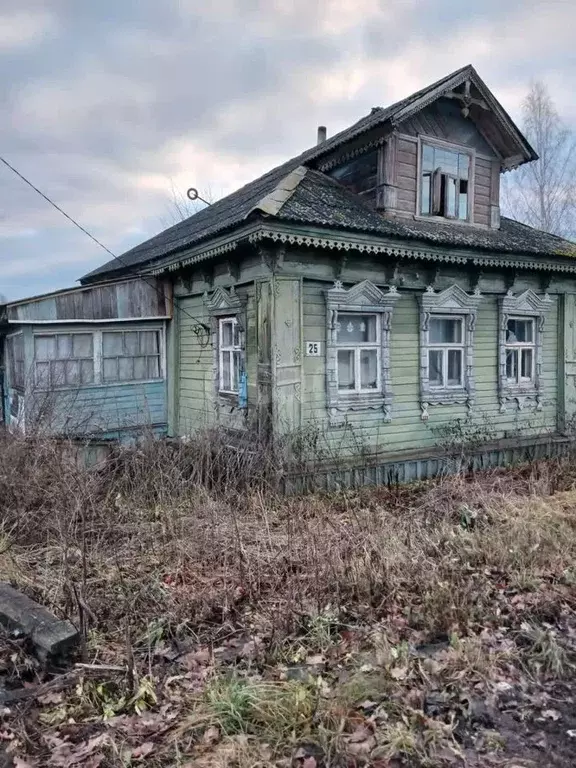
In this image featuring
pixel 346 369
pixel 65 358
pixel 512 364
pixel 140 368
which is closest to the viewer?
pixel 346 369

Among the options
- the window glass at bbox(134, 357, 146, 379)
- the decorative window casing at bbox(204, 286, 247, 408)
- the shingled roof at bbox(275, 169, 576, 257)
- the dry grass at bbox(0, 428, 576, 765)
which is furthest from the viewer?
the window glass at bbox(134, 357, 146, 379)

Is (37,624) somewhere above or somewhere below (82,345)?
below

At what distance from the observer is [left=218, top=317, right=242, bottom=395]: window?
9278 mm

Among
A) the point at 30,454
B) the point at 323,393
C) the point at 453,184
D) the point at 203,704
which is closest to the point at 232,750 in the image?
the point at 203,704

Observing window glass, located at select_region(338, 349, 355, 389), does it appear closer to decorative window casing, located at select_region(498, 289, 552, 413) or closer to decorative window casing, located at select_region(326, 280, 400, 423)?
decorative window casing, located at select_region(326, 280, 400, 423)

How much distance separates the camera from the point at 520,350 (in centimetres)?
1103

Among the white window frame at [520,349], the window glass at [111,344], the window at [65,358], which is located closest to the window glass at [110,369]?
the window glass at [111,344]

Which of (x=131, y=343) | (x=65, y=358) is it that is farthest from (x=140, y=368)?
(x=65, y=358)

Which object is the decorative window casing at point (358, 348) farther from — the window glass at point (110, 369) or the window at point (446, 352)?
the window glass at point (110, 369)

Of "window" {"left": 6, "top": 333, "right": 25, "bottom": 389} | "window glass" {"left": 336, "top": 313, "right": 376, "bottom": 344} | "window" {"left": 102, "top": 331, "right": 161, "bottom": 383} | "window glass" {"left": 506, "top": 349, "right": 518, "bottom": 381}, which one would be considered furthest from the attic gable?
"window" {"left": 6, "top": 333, "right": 25, "bottom": 389}

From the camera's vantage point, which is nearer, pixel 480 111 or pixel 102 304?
pixel 102 304

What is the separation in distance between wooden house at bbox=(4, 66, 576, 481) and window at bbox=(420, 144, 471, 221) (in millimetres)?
32

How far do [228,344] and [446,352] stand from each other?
3.98m

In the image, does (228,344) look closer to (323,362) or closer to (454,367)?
(323,362)
